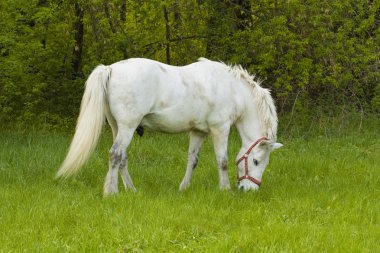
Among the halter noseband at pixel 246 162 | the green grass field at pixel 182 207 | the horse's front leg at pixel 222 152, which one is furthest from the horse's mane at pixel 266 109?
the green grass field at pixel 182 207

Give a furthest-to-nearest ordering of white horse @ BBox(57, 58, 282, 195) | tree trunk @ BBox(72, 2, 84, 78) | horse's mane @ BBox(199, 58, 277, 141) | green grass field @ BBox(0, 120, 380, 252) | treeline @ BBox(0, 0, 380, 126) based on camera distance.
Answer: tree trunk @ BBox(72, 2, 84, 78), treeline @ BBox(0, 0, 380, 126), horse's mane @ BBox(199, 58, 277, 141), white horse @ BBox(57, 58, 282, 195), green grass field @ BBox(0, 120, 380, 252)

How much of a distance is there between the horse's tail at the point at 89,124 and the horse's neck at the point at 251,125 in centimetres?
196

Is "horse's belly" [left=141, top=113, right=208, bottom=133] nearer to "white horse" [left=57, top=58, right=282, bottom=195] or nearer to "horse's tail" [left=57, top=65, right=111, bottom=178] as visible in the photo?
"white horse" [left=57, top=58, right=282, bottom=195]

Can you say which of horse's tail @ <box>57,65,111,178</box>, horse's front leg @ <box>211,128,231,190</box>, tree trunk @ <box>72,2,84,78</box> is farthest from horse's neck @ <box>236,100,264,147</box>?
tree trunk @ <box>72,2,84,78</box>

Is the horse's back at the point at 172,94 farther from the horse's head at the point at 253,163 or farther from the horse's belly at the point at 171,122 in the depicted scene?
the horse's head at the point at 253,163

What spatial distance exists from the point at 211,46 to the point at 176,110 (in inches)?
264

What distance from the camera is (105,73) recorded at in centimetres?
627

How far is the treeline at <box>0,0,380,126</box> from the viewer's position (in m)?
11.5

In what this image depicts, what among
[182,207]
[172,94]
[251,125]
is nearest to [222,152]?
[251,125]

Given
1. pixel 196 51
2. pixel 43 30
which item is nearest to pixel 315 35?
pixel 196 51

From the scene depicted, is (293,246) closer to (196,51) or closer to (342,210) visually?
(342,210)

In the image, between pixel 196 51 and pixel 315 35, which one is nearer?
pixel 315 35

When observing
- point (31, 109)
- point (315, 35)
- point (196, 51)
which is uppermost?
point (315, 35)

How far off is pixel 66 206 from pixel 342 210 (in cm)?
308
